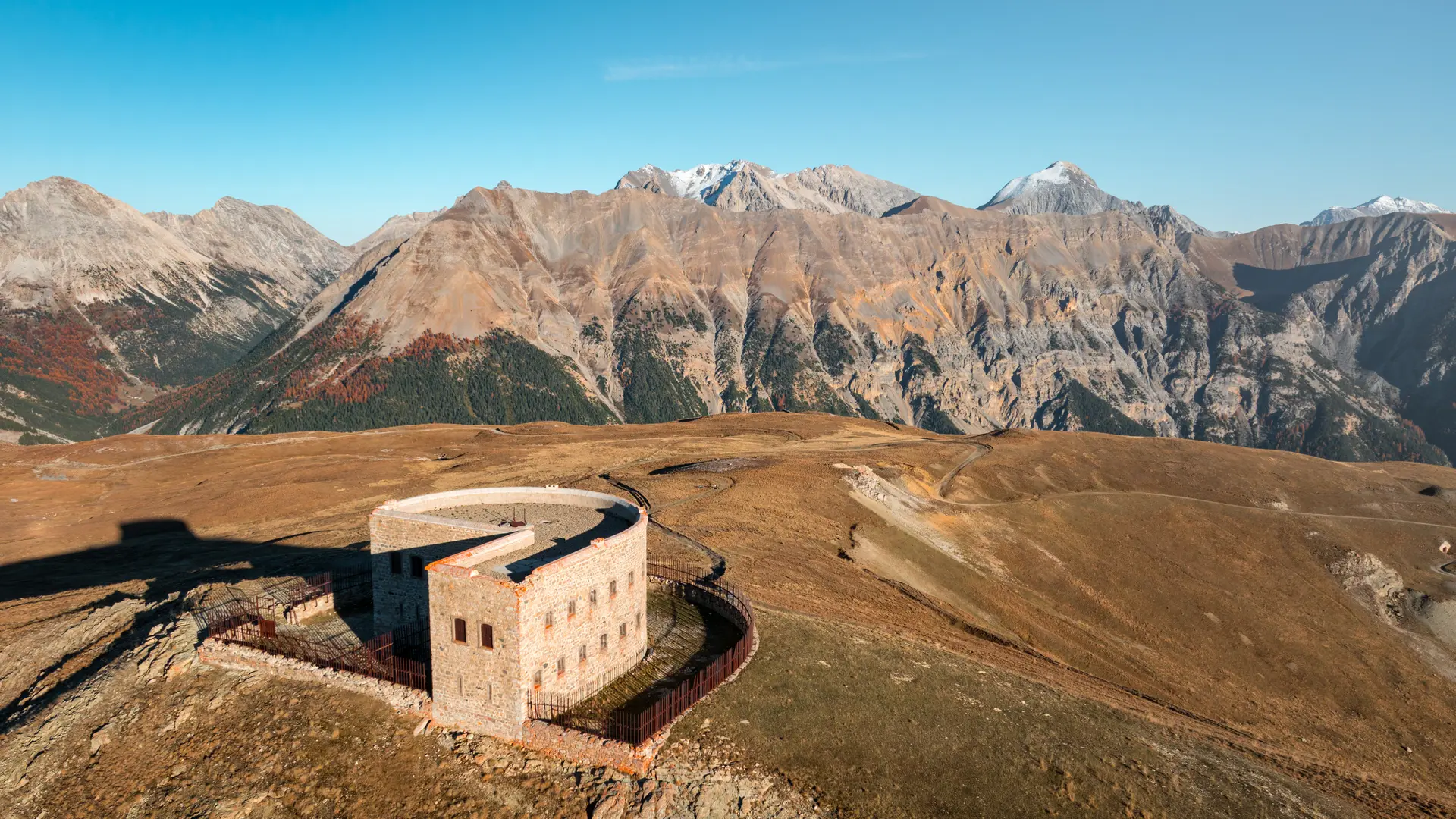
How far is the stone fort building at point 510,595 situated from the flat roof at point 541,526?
Answer: 0.30 feet

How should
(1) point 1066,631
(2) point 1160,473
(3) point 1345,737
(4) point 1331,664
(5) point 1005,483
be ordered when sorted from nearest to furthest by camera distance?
(3) point 1345,737 < (1) point 1066,631 < (4) point 1331,664 < (5) point 1005,483 < (2) point 1160,473

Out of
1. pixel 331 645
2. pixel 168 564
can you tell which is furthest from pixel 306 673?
pixel 168 564

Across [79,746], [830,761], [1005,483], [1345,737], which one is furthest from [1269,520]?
[79,746]

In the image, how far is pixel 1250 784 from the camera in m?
35.6

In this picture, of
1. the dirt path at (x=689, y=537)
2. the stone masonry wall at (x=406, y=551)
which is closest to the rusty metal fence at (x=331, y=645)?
the stone masonry wall at (x=406, y=551)

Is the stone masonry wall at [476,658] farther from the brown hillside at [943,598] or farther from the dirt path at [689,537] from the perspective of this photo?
the dirt path at [689,537]

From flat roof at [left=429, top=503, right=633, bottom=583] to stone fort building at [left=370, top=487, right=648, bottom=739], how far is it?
0.09 metres

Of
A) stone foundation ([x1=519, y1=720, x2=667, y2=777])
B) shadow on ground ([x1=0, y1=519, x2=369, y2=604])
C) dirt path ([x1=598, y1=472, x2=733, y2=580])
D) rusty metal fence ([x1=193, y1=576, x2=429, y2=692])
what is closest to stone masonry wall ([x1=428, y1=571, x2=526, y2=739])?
stone foundation ([x1=519, y1=720, x2=667, y2=777])

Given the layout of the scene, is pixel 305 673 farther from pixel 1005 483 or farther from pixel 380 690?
pixel 1005 483

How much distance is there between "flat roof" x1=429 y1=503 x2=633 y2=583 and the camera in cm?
3878

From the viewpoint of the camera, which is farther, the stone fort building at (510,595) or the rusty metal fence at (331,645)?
the rusty metal fence at (331,645)

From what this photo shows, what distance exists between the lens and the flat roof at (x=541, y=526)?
127 ft

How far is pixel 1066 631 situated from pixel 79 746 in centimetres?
6366

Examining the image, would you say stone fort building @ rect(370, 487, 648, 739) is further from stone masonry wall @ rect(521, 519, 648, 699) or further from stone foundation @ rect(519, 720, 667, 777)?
stone foundation @ rect(519, 720, 667, 777)
